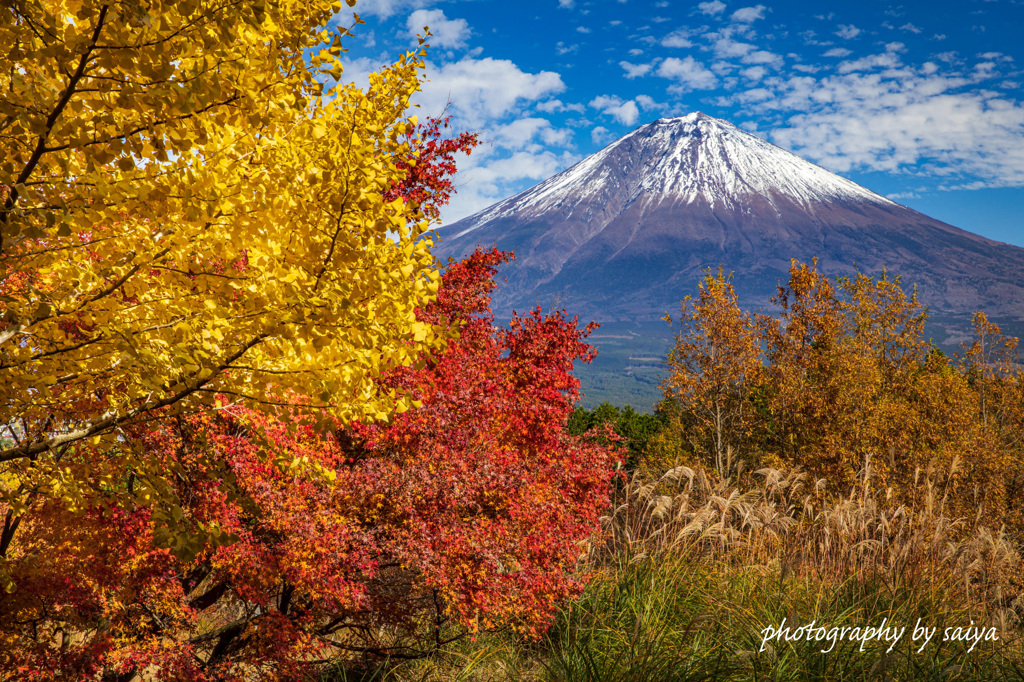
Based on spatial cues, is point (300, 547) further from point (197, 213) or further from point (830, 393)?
point (830, 393)

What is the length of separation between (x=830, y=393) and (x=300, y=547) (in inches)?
603

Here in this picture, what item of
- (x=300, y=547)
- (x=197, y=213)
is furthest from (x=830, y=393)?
(x=197, y=213)

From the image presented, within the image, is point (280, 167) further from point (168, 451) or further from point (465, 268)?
point (465, 268)

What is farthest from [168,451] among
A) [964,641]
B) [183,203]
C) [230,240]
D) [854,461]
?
[854,461]

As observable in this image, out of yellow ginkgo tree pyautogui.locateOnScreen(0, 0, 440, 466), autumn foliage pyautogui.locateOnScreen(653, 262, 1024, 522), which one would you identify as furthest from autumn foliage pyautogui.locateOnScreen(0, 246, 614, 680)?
autumn foliage pyautogui.locateOnScreen(653, 262, 1024, 522)

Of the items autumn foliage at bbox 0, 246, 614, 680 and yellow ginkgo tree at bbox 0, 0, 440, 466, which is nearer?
yellow ginkgo tree at bbox 0, 0, 440, 466

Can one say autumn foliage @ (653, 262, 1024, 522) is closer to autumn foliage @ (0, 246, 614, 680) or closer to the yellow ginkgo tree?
autumn foliage @ (0, 246, 614, 680)

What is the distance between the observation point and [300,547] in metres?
5.35

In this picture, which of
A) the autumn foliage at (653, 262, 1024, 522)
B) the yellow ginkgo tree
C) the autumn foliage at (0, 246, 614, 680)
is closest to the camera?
→ the yellow ginkgo tree

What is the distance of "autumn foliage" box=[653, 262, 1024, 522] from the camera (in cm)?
1550

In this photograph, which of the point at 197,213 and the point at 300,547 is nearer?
the point at 197,213

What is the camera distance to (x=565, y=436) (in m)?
8.49

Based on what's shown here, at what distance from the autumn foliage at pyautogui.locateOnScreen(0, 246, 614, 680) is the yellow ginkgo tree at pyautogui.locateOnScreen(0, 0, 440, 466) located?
1318 mm

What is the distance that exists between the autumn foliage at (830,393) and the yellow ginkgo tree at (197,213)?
13.7m
